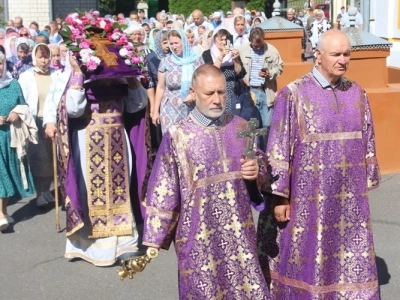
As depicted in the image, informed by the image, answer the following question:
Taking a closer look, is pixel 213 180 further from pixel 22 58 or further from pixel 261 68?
pixel 22 58

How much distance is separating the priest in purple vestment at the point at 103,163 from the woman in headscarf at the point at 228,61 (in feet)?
7.52

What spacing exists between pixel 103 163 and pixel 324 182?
2423mm

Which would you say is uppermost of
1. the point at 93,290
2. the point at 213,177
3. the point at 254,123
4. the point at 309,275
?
the point at 254,123

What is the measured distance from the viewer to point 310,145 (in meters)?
5.03

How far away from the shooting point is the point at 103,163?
22.8 feet

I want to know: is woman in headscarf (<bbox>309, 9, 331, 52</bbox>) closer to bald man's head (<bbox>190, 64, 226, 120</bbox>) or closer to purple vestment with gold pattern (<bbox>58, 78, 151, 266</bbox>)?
purple vestment with gold pattern (<bbox>58, 78, 151, 266</bbox>)

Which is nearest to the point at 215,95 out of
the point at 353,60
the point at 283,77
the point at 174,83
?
the point at 174,83

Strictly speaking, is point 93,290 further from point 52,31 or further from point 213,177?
point 52,31

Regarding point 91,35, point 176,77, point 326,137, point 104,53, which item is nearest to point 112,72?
point 104,53

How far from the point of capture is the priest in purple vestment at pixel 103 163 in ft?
22.3

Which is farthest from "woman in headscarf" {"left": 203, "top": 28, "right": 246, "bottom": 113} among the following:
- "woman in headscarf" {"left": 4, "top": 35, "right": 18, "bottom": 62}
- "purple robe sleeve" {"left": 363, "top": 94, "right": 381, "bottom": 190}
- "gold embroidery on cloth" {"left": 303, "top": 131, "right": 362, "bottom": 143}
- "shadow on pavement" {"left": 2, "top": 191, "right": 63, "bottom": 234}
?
"woman in headscarf" {"left": 4, "top": 35, "right": 18, "bottom": 62}

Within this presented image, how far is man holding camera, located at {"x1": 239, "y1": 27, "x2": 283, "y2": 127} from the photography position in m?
10.5

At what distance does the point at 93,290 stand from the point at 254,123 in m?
2.51

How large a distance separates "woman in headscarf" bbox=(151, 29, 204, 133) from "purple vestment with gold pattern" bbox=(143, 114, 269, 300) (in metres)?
4.38
